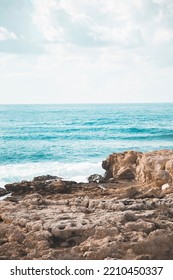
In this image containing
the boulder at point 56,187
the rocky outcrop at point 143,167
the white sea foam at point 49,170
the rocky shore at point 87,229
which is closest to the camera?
the rocky shore at point 87,229

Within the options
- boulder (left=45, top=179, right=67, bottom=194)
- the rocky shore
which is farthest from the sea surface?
the rocky shore

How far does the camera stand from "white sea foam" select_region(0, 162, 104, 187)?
15055mm

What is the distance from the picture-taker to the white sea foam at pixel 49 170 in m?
15.1

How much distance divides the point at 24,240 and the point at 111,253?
131 cm

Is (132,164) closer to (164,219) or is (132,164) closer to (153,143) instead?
(164,219)

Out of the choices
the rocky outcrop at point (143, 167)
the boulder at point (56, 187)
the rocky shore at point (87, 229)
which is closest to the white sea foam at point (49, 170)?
the rocky outcrop at point (143, 167)

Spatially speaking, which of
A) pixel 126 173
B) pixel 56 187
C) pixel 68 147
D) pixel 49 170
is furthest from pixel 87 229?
pixel 68 147

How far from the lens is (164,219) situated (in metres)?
6.67

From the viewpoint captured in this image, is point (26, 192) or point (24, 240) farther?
point (26, 192)

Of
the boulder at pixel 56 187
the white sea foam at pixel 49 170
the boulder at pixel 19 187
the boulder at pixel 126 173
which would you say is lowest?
the white sea foam at pixel 49 170

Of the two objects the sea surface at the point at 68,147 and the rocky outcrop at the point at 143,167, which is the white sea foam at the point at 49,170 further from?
the rocky outcrop at the point at 143,167

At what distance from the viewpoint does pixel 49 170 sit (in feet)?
56.1

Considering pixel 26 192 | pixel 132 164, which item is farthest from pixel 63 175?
pixel 26 192

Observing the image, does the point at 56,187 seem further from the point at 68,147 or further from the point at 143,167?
the point at 68,147
